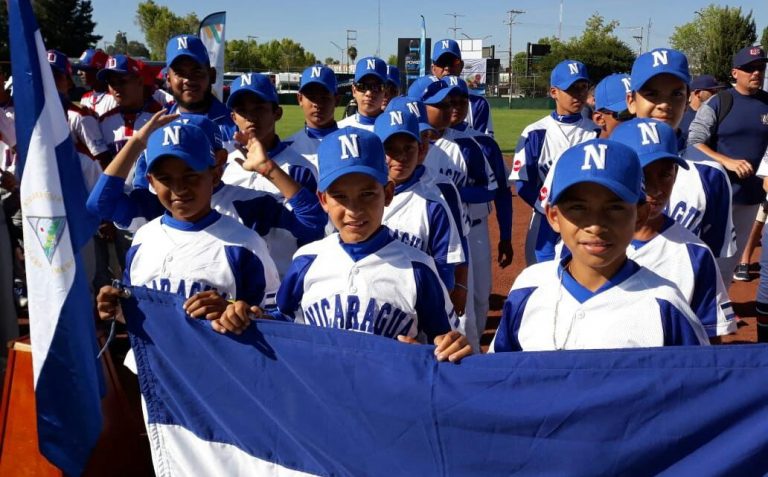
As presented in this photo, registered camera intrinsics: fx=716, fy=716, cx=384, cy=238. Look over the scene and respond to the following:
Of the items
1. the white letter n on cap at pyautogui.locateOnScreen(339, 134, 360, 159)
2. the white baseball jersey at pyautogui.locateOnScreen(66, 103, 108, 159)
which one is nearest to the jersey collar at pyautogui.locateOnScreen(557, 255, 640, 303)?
the white letter n on cap at pyautogui.locateOnScreen(339, 134, 360, 159)

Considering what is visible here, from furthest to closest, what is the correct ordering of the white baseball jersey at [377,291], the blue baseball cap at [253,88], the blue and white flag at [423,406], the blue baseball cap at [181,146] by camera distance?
1. the blue baseball cap at [253,88]
2. the blue baseball cap at [181,146]
3. the white baseball jersey at [377,291]
4. the blue and white flag at [423,406]

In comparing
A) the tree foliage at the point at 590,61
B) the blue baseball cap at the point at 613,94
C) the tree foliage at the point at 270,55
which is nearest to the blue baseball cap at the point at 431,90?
the blue baseball cap at the point at 613,94

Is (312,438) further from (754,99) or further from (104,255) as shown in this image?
(754,99)

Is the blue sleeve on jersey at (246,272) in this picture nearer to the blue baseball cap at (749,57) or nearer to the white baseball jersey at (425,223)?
the white baseball jersey at (425,223)

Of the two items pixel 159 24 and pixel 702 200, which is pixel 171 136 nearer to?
pixel 702 200

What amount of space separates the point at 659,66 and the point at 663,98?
19 cm

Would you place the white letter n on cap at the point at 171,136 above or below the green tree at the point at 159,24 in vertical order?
below

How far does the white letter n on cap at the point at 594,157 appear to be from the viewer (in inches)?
96.3

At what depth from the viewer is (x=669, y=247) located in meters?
3.15

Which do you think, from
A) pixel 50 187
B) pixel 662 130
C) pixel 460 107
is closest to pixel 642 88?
pixel 662 130

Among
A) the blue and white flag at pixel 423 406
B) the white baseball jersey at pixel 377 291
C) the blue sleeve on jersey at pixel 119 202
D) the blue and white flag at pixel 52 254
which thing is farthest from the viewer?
the blue sleeve on jersey at pixel 119 202

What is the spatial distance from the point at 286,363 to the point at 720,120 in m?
5.44

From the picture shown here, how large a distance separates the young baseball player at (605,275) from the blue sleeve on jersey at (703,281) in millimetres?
601

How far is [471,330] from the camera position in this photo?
5.26 meters
